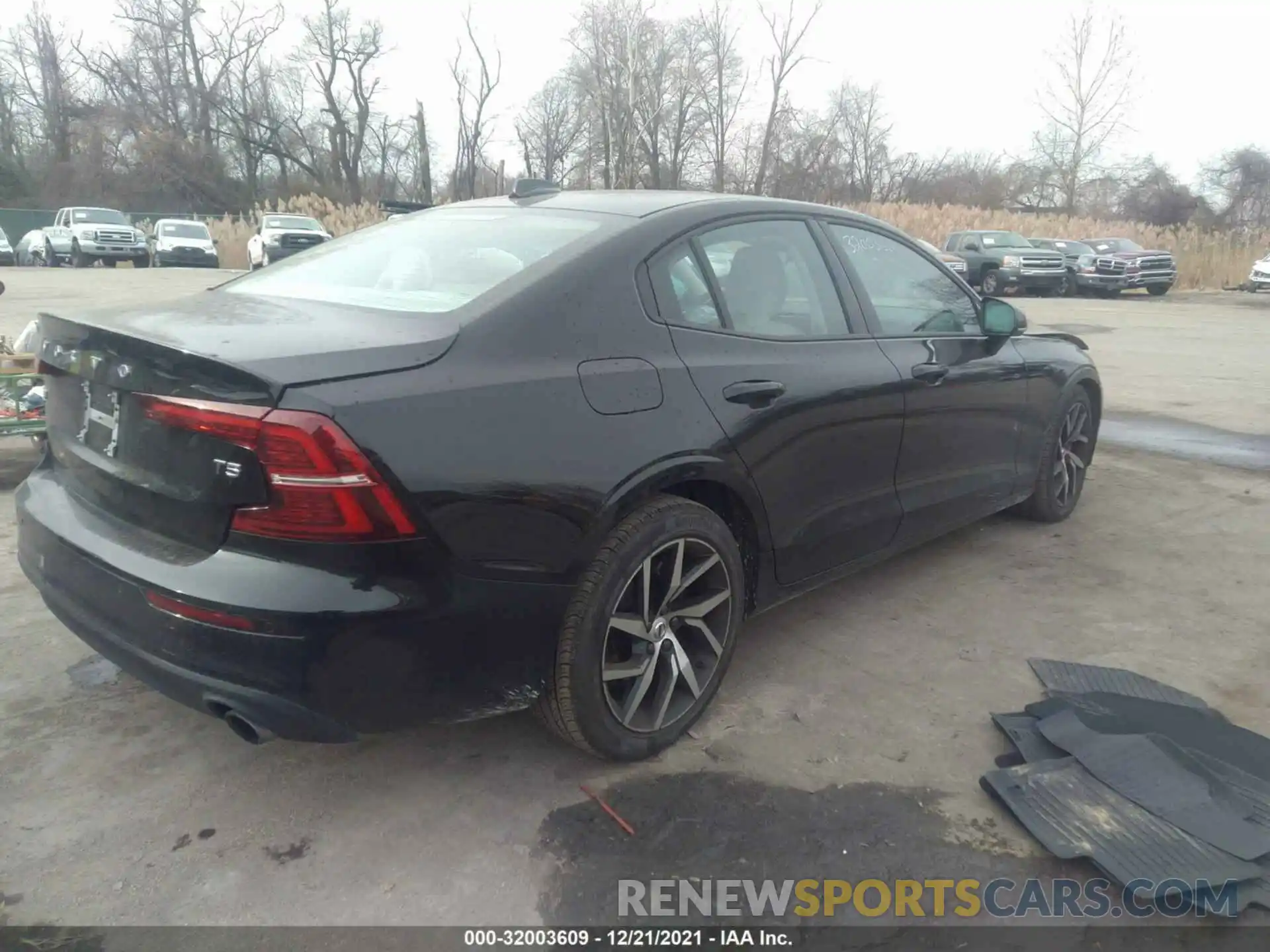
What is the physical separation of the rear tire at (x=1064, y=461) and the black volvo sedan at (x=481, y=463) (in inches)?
60.8

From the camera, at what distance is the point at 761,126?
3922cm

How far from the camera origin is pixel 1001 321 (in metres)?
4.21

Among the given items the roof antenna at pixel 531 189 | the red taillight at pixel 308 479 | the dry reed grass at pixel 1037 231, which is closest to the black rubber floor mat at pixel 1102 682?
the red taillight at pixel 308 479

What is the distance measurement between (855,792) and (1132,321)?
1764 centimetres

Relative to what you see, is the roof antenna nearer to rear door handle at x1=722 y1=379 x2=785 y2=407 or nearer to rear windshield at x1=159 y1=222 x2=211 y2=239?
rear door handle at x1=722 y1=379 x2=785 y2=407

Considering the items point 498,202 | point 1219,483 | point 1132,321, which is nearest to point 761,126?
point 1132,321

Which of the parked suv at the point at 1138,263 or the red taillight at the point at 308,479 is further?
the parked suv at the point at 1138,263

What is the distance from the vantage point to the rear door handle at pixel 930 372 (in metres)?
3.75

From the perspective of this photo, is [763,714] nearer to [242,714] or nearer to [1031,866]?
[1031,866]

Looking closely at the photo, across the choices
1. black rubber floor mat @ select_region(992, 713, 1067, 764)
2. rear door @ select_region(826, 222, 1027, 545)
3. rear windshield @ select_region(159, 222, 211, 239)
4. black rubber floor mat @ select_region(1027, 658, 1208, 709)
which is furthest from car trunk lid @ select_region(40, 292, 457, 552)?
rear windshield @ select_region(159, 222, 211, 239)

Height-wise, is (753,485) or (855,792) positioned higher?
(753,485)

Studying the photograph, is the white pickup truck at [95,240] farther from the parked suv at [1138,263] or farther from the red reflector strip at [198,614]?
the red reflector strip at [198,614]

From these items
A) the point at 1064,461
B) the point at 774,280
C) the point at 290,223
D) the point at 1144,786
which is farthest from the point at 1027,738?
the point at 290,223

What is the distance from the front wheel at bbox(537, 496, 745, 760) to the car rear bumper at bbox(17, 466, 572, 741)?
0.37 feet
